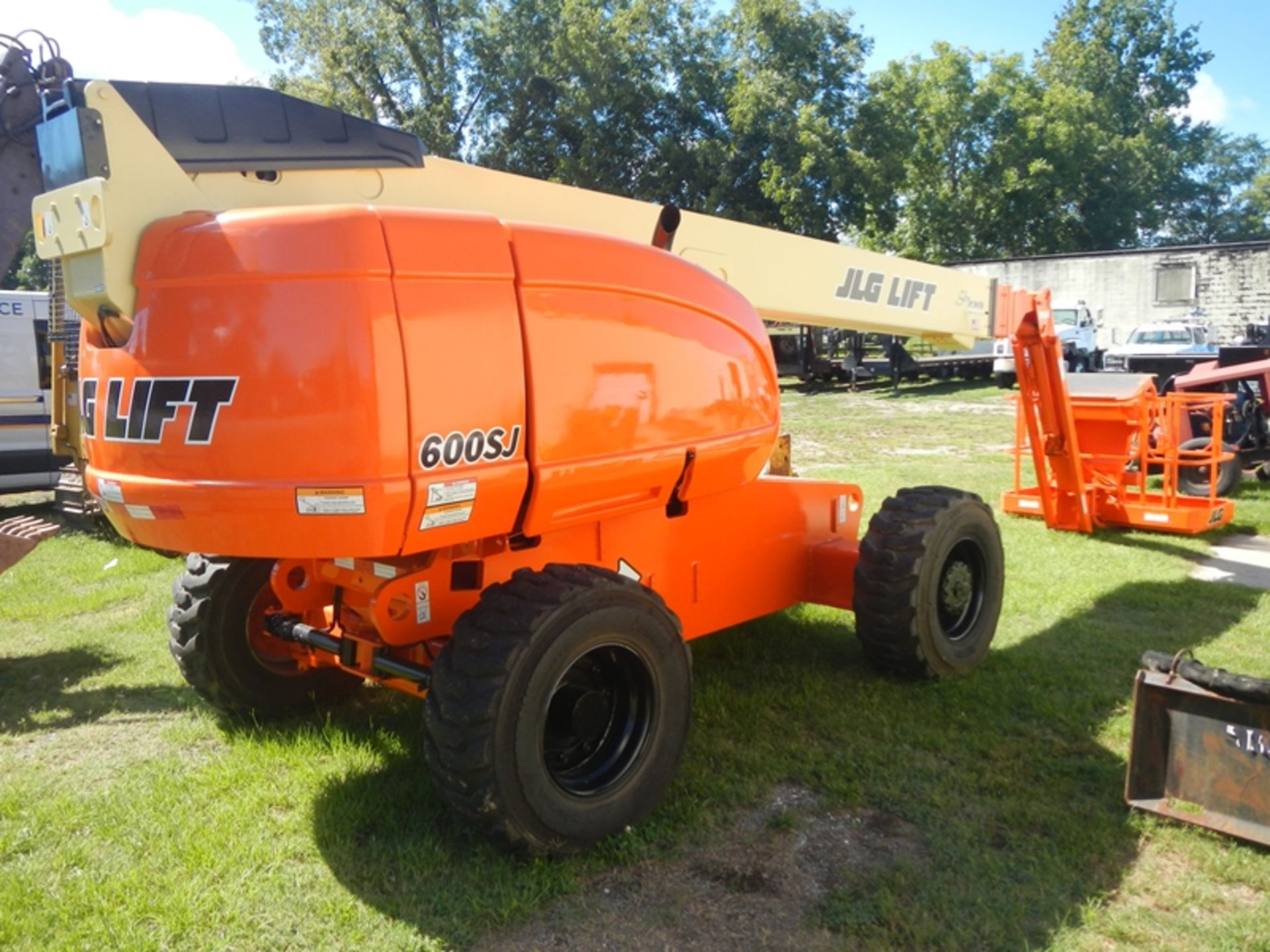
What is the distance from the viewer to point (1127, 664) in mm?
5590

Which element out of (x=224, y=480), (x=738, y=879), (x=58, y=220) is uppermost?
(x=58, y=220)

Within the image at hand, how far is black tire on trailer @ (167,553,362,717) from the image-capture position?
455cm

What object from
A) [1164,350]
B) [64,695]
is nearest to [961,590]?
[64,695]

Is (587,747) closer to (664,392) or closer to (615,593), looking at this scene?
(615,593)

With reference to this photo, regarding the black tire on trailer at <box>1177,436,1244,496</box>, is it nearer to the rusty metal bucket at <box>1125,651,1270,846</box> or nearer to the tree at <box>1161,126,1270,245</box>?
the rusty metal bucket at <box>1125,651,1270,846</box>

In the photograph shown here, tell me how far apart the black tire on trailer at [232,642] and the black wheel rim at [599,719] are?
5.44ft

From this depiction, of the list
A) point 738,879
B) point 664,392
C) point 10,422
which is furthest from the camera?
point 10,422

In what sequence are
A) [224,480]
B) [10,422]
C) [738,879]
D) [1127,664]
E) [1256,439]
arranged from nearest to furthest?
1. [224,480]
2. [738,879]
3. [1127,664]
4. [10,422]
5. [1256,439]

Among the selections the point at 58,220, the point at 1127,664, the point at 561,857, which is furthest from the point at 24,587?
the point at 1127,664

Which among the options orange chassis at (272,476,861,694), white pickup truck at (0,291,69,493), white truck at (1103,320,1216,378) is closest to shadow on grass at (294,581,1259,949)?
orange chassis at (272,476,861,694)

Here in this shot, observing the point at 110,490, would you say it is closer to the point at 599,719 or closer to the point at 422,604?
the point at 422,604

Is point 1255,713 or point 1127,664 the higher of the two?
point 1255,713

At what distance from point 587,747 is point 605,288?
5.42 ft

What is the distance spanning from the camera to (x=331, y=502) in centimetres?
296
